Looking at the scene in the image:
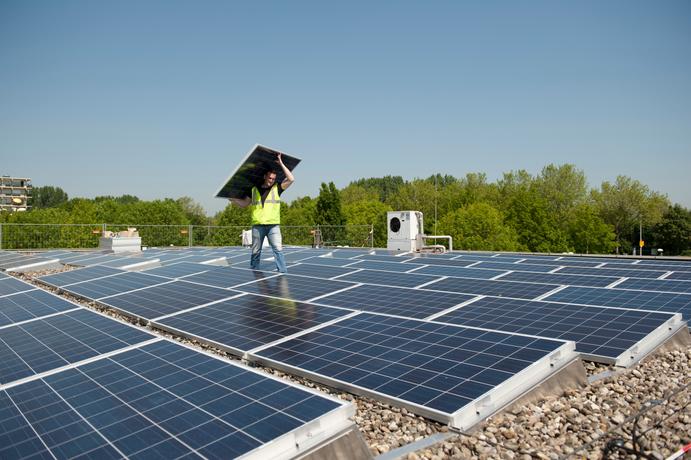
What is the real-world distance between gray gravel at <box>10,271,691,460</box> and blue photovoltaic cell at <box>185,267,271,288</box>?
5.22m

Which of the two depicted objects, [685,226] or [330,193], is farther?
[685,226]

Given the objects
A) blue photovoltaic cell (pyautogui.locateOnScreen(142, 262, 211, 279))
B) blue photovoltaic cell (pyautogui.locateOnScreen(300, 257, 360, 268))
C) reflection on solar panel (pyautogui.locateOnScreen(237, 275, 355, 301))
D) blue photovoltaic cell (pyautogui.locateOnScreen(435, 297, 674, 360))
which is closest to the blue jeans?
reflection on solar panel (pyautogui.locateOnScreen(237, 275, 355, 301))

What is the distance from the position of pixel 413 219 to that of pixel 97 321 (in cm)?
1701

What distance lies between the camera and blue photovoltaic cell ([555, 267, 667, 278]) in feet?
37.4

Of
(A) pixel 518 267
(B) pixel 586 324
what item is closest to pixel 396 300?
(B) pixel 586 324

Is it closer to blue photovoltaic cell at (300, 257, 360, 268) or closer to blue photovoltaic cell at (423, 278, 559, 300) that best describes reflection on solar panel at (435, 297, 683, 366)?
blue photovoltaic cell at (423, 278, 559, 300)

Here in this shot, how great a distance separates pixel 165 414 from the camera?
3.49 m

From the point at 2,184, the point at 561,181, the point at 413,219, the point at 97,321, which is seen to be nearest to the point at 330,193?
the point at 413,219

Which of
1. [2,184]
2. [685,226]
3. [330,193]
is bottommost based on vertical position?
[685,226]

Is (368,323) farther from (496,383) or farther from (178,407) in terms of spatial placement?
(178,407)

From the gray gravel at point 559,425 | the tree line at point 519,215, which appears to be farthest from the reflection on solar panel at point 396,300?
the tree line at point 519,215

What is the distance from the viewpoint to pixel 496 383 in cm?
436

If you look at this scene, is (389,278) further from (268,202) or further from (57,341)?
(57,341)

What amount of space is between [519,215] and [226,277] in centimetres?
7559
